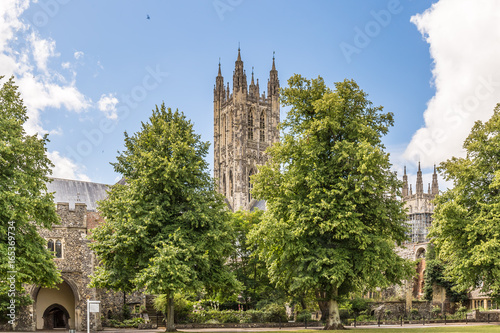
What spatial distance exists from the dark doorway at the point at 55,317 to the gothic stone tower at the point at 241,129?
6285 cm

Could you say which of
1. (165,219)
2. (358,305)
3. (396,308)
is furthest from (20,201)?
(396,308)

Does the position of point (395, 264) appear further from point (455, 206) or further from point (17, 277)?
point (17, 277)

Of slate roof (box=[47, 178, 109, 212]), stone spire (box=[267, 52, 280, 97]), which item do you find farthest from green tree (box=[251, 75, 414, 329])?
stone spire (box=[267, 52, 280, 97])

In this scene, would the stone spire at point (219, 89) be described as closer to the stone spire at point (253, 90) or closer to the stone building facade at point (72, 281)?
the stone spire at point (253, 90)

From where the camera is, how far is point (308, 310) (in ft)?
144

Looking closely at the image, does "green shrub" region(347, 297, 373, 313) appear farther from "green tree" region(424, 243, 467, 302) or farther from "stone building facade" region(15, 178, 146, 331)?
"stone building facade" region(15, 178, 146, 331)

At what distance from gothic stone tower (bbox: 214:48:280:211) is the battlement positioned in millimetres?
68454

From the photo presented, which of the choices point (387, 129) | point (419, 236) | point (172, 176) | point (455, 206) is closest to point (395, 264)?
point (455, 206)

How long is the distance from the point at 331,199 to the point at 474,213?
8.30 meters

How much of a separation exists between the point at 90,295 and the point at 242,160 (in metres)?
72.4

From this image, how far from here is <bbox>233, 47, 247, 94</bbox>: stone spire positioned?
109 meters

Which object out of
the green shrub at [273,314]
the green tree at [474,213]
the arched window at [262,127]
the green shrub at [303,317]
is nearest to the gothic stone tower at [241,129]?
the arched window at [262,127]

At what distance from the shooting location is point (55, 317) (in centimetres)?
3997

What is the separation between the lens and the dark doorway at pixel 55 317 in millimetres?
37119
